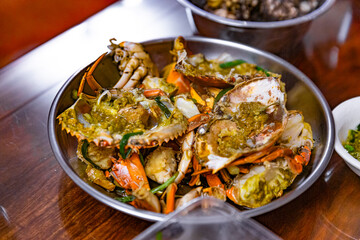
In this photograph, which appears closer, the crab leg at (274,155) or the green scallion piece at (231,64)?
the crab leg at (274,155)

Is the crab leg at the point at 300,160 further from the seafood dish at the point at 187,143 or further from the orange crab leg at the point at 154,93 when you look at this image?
the orange crab leg at the point at 154,93

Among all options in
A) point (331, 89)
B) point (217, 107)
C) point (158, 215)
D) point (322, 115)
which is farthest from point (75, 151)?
point (331, 89)

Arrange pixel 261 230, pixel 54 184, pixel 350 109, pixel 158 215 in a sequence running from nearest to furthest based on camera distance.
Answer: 1. pixel 261 230
2. pixel 158 215
3. pixel 54 184
4. pixel 350 109

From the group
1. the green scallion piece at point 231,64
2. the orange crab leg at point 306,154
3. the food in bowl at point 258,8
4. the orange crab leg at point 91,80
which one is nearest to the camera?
the orange crab leg at point 306,154

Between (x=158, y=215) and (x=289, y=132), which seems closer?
(x=158, y=215)

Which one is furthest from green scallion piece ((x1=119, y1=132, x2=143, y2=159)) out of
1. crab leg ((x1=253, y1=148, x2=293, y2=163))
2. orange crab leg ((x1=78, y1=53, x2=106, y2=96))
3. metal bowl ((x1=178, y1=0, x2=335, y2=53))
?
metal bowl ((x1=178, y1=0, x2=335, y2=53))

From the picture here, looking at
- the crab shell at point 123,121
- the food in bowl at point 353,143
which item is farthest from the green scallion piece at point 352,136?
the crab shell at point 123,121

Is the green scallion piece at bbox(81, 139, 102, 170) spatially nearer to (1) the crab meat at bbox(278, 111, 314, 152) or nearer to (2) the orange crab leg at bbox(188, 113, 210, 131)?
(2) the orange crab leg at bbox(188, 113, 210, 131)

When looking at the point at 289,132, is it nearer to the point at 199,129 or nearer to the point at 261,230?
the point at 199,129
